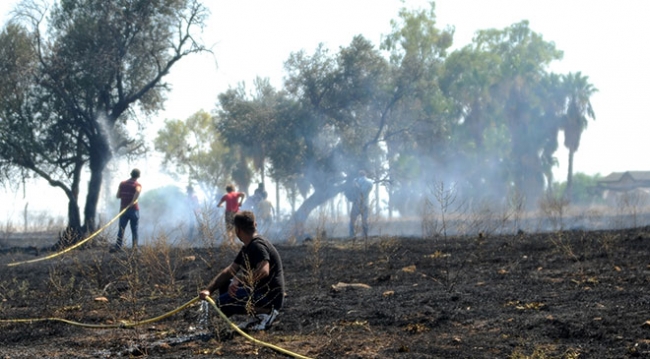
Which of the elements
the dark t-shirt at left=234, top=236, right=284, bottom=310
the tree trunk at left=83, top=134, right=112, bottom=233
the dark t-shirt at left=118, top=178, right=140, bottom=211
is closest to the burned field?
the dark t-shirt at left=234, top=236, right=284, bottom=310

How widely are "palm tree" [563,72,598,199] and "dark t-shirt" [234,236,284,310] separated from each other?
51.1 m

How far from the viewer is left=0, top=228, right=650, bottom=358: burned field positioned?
7.27 meters

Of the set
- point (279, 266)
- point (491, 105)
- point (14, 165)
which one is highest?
point (491, 105)

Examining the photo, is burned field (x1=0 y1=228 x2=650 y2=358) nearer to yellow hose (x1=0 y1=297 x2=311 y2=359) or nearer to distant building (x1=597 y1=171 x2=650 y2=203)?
yellow hose (x1=0 y1=297 x2=311 y2=359)

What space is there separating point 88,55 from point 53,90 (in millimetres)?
1516

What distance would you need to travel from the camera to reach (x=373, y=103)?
34.6 metres

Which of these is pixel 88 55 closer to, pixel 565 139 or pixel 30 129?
pixel 30 129

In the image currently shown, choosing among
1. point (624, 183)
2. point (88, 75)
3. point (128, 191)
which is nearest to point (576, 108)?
point (624, 183)

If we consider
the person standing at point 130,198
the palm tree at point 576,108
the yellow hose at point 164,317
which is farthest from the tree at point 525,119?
the yellow hose at point 164,317

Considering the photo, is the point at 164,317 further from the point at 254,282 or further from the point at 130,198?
the point at 130,198

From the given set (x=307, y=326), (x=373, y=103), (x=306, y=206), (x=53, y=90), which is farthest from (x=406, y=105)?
(x=307, y=326)

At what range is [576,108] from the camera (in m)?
56.7

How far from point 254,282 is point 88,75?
19136 millimetres

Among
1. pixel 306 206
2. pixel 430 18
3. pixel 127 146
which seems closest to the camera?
pixel 127 146
